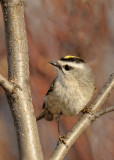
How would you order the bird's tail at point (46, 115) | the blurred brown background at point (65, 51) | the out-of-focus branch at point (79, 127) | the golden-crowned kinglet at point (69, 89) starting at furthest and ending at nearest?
the bird's tail at point (46, 115)
the blurred brown background at point (65, 51)
the golden-crowned kinglet at point (69, 89)
the out-of-focus branch at point (79, 127)

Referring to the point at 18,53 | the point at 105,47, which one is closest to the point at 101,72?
the point at 105,47

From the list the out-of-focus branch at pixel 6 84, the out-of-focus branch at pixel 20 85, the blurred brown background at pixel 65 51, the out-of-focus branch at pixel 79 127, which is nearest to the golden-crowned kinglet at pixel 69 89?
the blurred brown background at pixel 65 51

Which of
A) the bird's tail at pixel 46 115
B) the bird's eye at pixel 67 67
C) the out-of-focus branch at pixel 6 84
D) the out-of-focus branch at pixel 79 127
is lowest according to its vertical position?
the bird's tail at pixel 46 115

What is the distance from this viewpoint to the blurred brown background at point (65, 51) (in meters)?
2.02

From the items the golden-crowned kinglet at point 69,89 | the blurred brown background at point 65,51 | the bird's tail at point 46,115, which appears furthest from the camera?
the bird's tail at point 46,115

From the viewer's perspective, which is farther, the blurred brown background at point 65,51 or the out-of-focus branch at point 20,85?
the blurred brown background at point 65,51

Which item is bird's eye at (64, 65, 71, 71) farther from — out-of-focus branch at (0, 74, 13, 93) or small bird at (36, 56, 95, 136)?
out-of-focus branch at (0, 74, 13, 93)

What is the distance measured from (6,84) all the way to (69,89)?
31.7 inches

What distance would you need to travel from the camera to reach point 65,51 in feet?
7.11

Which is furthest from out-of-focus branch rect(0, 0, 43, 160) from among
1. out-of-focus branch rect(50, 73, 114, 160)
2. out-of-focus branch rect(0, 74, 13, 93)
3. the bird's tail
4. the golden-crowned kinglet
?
the bird's tail

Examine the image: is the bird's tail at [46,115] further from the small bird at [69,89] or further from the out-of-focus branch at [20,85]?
the out-of-focus branch at [20,85]

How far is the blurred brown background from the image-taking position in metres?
2.02

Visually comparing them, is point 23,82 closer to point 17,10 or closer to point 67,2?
point 17,10

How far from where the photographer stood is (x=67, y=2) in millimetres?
2168
